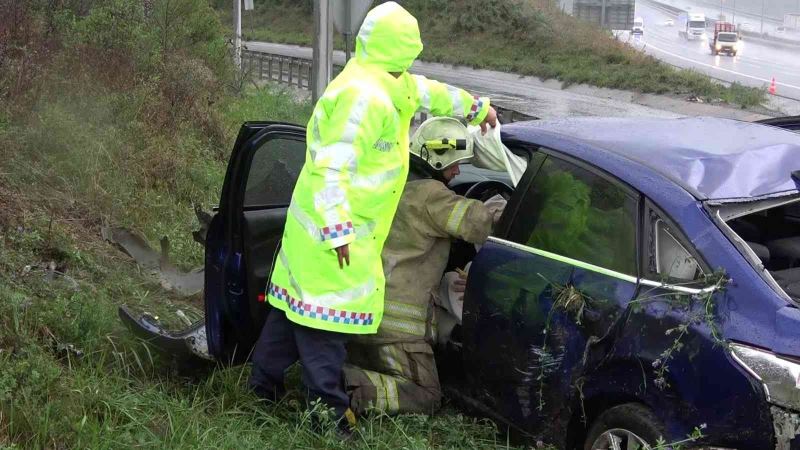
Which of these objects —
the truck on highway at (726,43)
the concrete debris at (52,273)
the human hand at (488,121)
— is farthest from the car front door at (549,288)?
the truck on highway at (726,43)

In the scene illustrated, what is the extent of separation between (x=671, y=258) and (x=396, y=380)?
54.6 inches

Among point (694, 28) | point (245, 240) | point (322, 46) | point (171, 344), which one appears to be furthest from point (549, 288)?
point (694, 28)

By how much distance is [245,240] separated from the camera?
4395mm

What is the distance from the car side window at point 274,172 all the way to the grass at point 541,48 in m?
21.9

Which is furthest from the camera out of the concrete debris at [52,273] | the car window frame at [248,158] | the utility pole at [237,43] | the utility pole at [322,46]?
the utility pole at [237,43]

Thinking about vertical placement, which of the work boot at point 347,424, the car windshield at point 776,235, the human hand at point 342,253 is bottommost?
the work boot at point 347,424

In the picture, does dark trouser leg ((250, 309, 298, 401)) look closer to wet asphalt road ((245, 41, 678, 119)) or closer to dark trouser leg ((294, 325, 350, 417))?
dark trouser leg ((294, 325, 350, 417))

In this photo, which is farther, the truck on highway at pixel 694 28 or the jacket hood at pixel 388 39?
the truck on highway at pixel 694 28

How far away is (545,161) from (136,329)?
2076 millimetres

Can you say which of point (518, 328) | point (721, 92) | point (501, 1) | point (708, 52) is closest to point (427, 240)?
point (518, 328)

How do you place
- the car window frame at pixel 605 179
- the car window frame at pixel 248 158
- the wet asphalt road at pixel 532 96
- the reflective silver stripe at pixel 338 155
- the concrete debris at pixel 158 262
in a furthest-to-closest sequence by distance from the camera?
the wet asphalt road at pixel 532 96 < the concrete debris at pixel 158 262 < the car window frame at pixel 248 158 < the reflective silver stripe at pixel 338 155 < the car window frame at pixel 605 179

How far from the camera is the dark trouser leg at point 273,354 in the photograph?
409cm

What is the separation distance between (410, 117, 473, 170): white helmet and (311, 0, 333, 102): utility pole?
18.2 feet

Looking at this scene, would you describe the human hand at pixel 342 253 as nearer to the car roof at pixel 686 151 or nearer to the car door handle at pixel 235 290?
the car door handle at pixel 235 290
